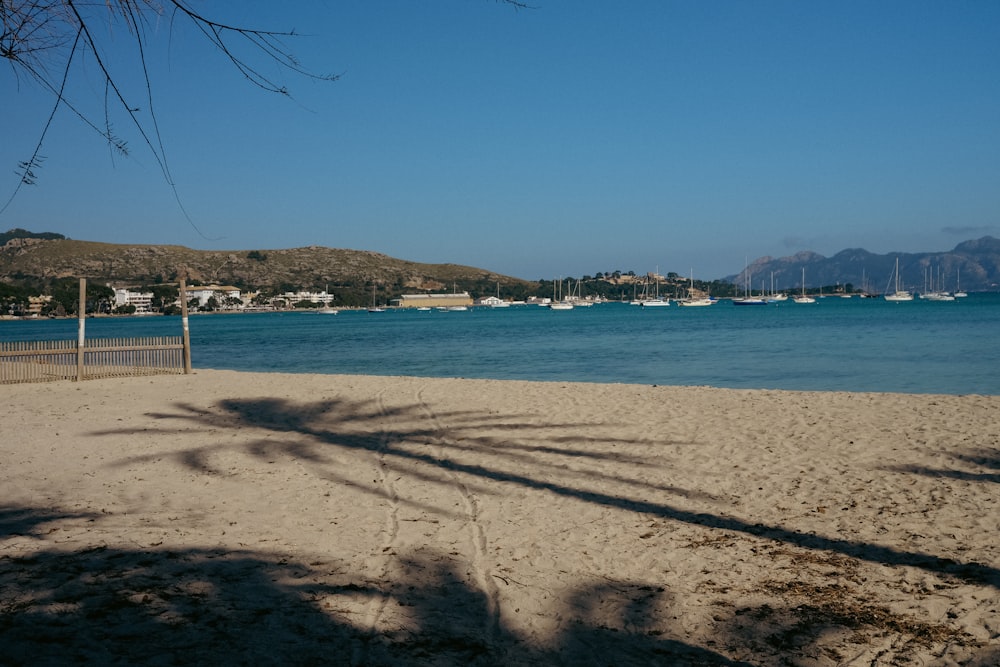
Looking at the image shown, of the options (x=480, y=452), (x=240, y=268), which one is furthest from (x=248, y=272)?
(x=480, y=452)

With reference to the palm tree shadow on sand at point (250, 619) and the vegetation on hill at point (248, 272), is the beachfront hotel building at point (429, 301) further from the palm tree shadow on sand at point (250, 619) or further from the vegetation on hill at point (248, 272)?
the palm tree shadow on sand at point (250, 619)

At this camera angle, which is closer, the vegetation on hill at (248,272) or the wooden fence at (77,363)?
the wooden fence at (77,363)

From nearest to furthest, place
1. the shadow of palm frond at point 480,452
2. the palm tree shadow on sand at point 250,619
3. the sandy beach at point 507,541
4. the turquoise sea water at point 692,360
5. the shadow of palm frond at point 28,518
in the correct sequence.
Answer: the palm tree shadow on sand at point 250,619, the sandy beach at point 507,541, the shadow of palm frond at point 28,518, the shadow of palm frond at point 480,452, the turquoise sea water at point 692,360

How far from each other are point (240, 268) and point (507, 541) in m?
158

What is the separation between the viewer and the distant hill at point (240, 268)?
109 meters

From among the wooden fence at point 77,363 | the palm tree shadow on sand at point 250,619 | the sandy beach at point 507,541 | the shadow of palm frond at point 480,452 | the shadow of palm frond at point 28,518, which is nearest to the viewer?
the palm tree shadow on sand at point 250,619

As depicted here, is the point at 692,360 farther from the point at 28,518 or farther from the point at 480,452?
the point at 28,518

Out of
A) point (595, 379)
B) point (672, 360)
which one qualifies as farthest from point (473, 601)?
point (672, 360)

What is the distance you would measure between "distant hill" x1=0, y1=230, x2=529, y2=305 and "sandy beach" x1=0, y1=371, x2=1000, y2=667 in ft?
289

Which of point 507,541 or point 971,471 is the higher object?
point 971,471

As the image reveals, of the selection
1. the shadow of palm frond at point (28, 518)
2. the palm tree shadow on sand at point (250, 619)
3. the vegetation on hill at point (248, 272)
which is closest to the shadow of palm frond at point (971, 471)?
the palm tree shadow on sand at point (250, 619)

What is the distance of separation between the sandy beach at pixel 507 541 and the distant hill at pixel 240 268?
88189mm

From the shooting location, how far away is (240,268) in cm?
15438

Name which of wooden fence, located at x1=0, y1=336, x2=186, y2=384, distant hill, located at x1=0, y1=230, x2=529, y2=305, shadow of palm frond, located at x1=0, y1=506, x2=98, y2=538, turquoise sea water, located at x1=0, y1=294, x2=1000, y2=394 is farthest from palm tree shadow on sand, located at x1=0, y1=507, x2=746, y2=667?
distant hill, located at x1=0, y1=230, x2=529, y2=305
